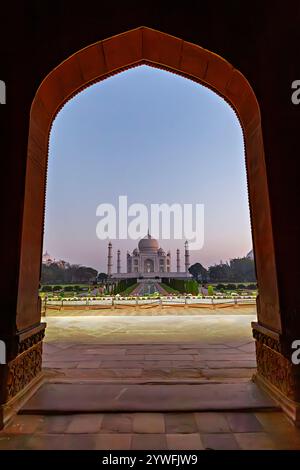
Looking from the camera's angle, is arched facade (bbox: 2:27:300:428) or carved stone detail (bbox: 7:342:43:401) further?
arched facade (bbox: 2:27:300:428)

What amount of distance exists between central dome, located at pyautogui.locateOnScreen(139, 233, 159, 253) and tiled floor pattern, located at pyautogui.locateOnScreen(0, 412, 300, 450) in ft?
216

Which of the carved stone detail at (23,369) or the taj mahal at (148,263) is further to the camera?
the taj mahal at (148,263)

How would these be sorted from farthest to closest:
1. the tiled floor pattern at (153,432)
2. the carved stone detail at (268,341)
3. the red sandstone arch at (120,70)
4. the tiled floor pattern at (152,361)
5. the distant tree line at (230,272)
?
the distant tree line at (230,272) < the tiled floor pattern at (152,361) < the red sandstone arch at (120,70) < the carved stone detail at (268,341) < the tiled floor pattern at (153,432)

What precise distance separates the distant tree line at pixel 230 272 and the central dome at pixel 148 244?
12.2 metres

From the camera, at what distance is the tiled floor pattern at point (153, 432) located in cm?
171

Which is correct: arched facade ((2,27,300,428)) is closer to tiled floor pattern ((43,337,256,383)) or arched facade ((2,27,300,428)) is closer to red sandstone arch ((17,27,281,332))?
red sandstone arch ((17,27,281,332))

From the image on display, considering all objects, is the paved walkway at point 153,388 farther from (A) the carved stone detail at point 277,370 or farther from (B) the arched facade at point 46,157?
(B) the arched facade at point 46,157

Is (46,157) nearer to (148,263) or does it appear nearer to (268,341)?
(268,341)

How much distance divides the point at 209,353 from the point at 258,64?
3665 mm

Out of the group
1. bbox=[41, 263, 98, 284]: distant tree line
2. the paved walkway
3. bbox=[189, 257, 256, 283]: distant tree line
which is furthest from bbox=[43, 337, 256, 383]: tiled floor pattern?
bbox=[41, 263, 98, 284]: distant tree line

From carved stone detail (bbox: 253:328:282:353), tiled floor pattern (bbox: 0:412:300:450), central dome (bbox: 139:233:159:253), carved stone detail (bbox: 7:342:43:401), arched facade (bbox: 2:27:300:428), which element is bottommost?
tiled floor pattern (bbox: 0:412:300:450)

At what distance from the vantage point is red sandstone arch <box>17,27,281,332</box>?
244 cm

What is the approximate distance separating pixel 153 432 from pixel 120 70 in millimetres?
3624

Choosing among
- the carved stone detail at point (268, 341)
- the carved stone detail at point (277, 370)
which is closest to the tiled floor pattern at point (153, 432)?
the carved stone detail at point (277, 370)
